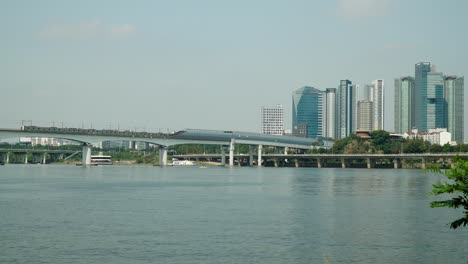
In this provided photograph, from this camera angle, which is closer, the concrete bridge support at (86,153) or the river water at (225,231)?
the river water at (225,231)

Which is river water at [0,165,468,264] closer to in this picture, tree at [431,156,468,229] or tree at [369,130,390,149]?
tree at [431,156,468,229]

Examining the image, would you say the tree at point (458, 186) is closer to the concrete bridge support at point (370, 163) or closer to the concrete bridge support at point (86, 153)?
the concrete bridge support at point (86, 153)

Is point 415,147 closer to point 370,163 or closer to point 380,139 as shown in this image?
point 370,163

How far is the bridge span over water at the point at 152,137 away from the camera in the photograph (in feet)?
440

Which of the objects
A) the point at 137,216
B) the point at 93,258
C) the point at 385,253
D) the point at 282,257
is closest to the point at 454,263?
the point at 385,253

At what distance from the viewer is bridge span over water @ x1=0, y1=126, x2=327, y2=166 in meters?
134

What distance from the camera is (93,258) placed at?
26.0 m

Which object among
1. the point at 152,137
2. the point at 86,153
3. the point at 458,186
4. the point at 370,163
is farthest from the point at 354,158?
the point at 458,186

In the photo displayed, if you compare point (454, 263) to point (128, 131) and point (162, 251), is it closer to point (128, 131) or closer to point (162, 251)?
point (162, 251)

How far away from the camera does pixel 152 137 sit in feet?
513

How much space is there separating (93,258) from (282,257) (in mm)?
7265

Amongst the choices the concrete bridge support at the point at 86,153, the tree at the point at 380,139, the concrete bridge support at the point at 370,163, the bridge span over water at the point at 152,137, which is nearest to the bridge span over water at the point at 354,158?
the concrete bridge support at the point at 370,163

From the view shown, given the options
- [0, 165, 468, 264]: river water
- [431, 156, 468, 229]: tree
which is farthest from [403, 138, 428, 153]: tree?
[431, 156, 468, 229]: tree

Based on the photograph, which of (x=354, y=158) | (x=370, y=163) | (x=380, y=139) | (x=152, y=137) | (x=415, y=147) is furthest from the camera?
(x=380, y=139)
